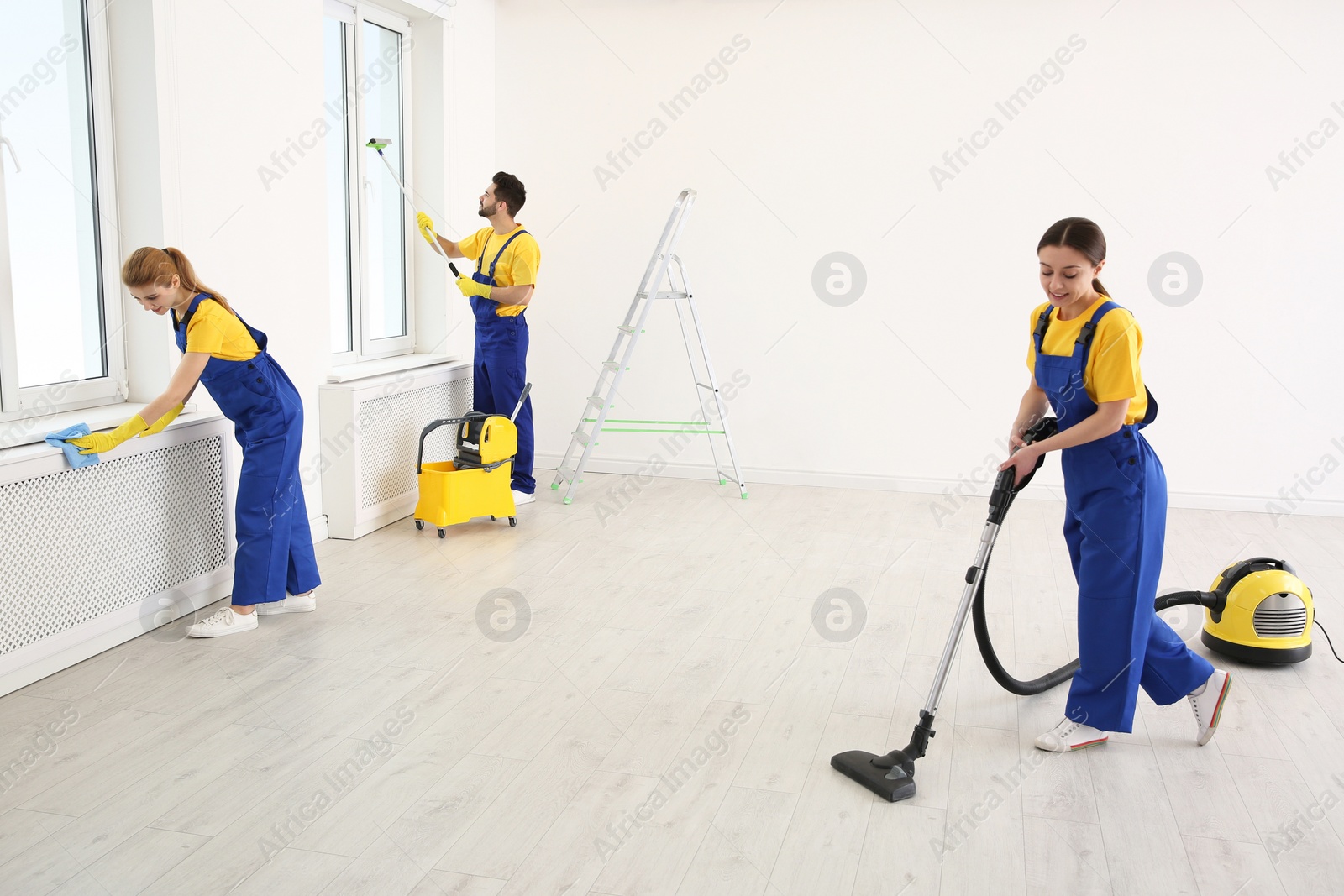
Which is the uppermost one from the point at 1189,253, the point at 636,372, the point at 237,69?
the point at 237,69

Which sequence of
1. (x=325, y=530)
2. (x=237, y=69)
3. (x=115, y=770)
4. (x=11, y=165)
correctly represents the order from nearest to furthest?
(x=115, y=770)
(x=11, y=165)
(x=237, y=69)
(x=325, y=530)

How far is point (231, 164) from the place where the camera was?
385cm

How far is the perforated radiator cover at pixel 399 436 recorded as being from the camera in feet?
15.2

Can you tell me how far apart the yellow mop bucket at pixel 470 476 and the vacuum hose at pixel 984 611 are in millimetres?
2466

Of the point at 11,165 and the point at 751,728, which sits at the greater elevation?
the point at 11,165

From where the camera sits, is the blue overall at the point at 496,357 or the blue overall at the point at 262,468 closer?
the blue overall at the point at 262,468

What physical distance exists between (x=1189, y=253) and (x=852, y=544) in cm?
243

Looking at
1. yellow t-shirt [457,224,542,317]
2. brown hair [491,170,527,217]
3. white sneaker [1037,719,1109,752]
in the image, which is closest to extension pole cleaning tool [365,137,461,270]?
yellow t-shirt [457,224,542,317]

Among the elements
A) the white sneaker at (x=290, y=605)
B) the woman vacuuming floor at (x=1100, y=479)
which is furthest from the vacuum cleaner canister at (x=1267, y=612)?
the white sneaker at (x=290, y=605)

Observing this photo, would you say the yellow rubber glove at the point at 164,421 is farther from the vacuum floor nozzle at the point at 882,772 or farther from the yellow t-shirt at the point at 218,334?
the vacuum floor nozzle at the point at 882,772

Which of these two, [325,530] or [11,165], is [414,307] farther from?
[11,165]

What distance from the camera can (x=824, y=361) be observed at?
227 inches

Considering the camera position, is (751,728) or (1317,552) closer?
(751,728)

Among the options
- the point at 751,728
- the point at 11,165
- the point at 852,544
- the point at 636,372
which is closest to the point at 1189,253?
the point at 852,544
